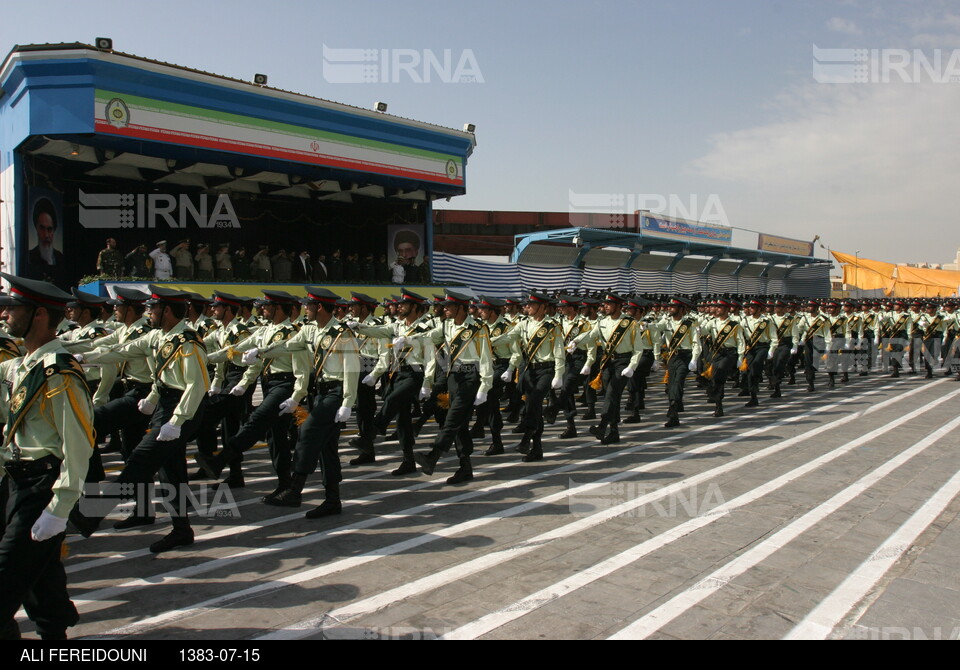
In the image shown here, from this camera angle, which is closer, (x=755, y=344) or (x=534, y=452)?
(x=534, y=452)

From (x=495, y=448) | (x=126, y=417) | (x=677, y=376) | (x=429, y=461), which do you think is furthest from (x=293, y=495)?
(x=677, y=376)

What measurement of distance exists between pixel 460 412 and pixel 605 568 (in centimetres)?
298

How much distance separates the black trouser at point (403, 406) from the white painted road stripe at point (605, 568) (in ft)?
10.9

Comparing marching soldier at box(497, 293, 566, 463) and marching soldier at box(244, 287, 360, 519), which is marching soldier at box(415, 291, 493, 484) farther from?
marching soldier at box(244, 287, 360, 519)

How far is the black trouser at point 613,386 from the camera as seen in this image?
9.46m

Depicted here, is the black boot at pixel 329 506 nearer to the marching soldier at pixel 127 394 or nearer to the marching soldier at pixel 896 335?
the marching soldier at pixel 127 394

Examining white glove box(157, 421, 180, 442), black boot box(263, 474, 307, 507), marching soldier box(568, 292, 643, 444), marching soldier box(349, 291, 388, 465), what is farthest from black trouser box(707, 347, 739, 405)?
white glove box(157, 421, 180, 442)

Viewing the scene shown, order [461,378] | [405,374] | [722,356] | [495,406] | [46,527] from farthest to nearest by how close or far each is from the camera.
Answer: [722,356], [495,406], [405,374], [461,378], [46,527]

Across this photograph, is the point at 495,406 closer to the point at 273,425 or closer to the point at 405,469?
the point at 405,469

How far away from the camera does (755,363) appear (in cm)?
1354

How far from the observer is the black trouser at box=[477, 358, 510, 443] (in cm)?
841

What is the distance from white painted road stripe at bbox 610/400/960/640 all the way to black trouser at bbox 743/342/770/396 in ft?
16.7

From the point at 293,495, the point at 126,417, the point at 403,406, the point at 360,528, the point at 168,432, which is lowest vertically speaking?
the point at 360,528
